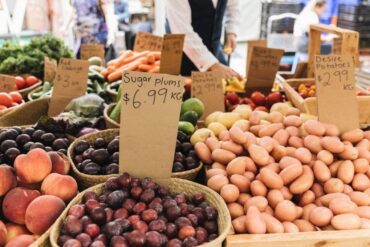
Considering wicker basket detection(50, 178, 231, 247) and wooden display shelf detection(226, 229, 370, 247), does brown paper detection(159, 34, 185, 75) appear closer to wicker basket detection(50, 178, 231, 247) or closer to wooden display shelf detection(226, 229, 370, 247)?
wicker basket detection(50, 178, 231, 247)

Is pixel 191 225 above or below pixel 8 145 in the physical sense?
below

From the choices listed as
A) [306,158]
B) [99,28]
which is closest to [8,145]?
[306,158]

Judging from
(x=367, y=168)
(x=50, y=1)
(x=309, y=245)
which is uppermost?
(x=50, y=1)

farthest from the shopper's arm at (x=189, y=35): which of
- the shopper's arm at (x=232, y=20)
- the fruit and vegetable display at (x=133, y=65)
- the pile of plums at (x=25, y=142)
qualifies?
the pile of plums at (x=25, y=142)

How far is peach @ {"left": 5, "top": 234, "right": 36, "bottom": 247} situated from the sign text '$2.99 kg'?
1.60 ft

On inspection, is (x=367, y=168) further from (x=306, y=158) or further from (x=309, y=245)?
(x=309, y=245)

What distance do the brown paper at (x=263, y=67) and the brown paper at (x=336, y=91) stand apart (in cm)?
85

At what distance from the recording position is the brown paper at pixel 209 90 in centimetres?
208

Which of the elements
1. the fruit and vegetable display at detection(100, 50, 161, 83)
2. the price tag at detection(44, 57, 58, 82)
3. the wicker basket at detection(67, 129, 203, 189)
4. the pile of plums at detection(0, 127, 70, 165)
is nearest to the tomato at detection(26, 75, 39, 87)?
the price tag at detection(44, 57, 58, 82)

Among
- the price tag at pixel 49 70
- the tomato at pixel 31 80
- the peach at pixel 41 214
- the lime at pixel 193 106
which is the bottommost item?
the peach at pixel 41 214

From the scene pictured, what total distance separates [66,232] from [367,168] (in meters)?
1.03

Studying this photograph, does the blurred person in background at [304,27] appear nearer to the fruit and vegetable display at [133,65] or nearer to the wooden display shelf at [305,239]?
the fruit and vegetable display at [133,65]

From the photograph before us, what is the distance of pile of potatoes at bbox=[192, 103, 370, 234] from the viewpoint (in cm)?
123

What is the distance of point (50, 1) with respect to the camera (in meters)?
5.05
